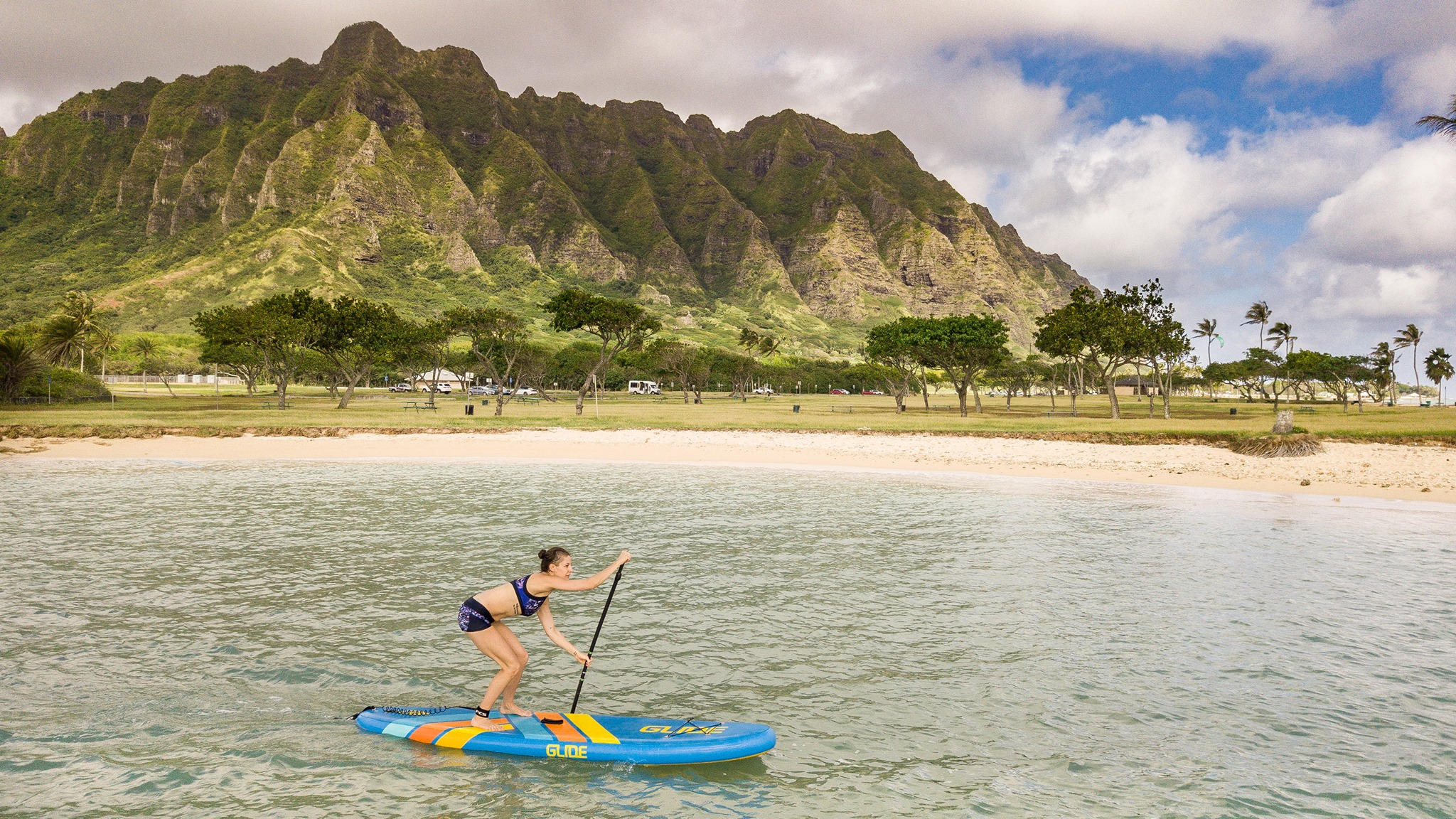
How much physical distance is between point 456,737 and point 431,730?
317 millimetres

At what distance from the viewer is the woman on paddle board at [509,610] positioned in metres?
8.53

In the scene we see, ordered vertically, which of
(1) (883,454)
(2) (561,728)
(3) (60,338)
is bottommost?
(2) (561,728)

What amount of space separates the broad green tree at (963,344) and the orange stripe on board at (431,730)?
2997 inches

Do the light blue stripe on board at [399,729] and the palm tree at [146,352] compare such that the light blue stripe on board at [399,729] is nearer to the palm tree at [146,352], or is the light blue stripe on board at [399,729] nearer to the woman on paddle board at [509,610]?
the woman on paddle board at [509,610]

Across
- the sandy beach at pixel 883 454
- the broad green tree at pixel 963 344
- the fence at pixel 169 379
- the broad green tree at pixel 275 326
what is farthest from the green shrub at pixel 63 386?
the broad green tree at pixel 963 344

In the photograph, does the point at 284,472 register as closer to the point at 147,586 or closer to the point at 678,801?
the point at 147,586

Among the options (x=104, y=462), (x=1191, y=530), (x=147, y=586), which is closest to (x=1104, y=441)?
(x=1191, y=530)

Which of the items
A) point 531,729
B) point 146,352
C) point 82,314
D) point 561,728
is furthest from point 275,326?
point 146,352

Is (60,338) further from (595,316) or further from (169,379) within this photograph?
(595,316)

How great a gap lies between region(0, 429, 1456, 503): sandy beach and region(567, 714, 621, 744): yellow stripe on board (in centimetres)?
3148

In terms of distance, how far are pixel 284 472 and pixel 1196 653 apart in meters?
34.4

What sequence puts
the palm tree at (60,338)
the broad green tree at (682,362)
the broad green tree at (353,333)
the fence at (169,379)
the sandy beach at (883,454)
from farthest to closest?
the fence at (169,379), the broad green tree at (682,362), the palm tree at (60,338), the broad green tree at (353,333), the sandy beach at (883,454)

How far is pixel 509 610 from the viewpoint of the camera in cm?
870

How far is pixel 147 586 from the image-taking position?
14961mm
